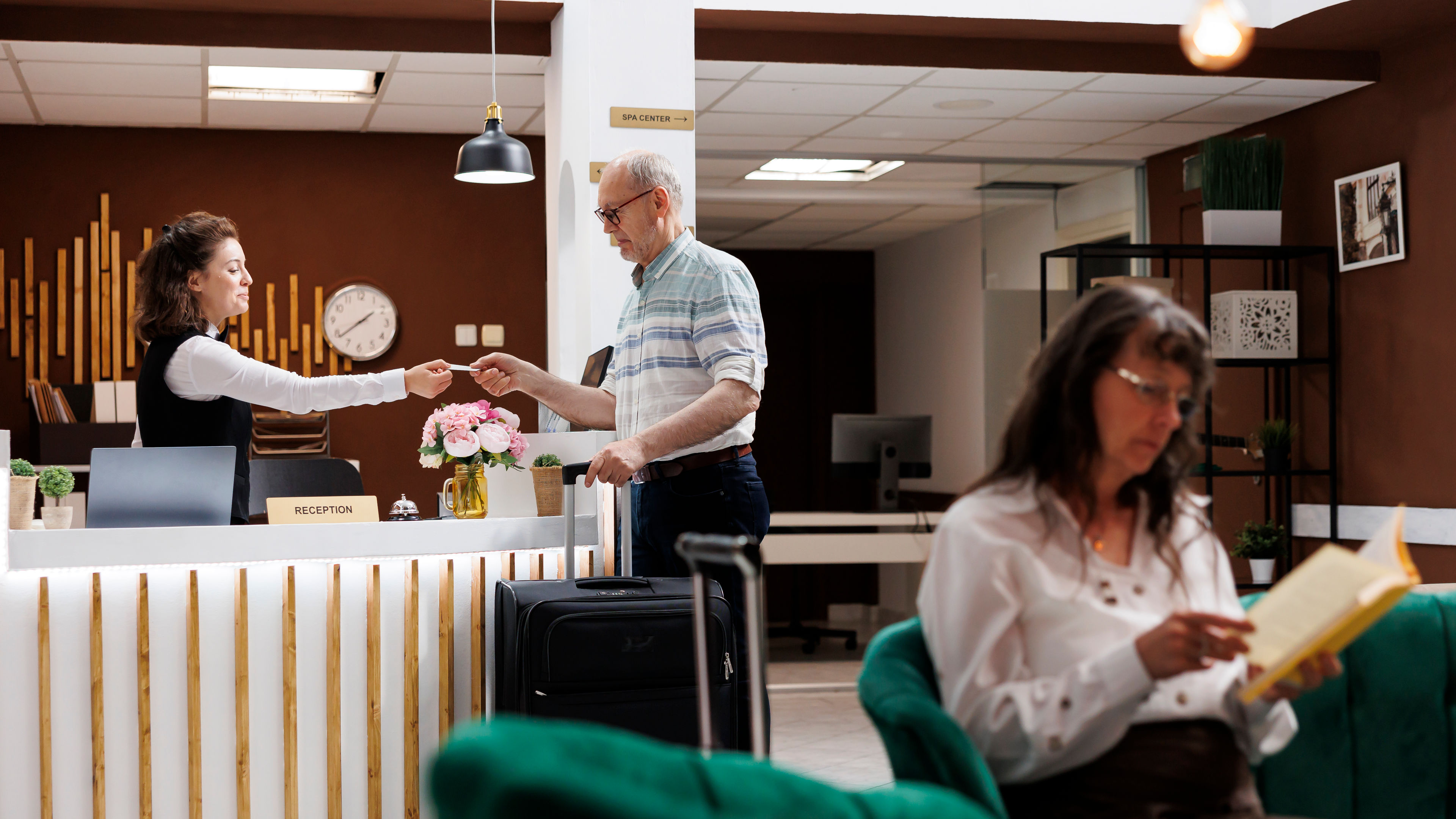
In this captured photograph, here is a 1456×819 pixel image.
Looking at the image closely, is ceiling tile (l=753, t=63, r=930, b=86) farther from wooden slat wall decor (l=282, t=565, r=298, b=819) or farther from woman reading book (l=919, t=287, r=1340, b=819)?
woman reading book (l=919, t=287, r=1340, b=819)

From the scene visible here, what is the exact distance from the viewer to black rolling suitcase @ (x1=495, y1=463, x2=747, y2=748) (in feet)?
9.12

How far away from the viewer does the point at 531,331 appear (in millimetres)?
7074

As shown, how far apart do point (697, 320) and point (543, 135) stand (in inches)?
166

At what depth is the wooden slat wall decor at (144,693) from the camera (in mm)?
2908

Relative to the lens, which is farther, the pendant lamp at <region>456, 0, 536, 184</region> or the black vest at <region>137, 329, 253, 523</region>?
the pendant lamp at <region>456, 0, 536, 184</region>

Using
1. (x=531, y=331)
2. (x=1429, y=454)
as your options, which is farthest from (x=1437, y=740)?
(x=531, y=331)

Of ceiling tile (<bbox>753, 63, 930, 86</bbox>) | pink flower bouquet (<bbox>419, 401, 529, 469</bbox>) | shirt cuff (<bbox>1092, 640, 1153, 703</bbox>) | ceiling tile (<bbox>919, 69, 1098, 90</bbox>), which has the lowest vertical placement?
shirt cuff (<bbox>1092, 640, 1153, 703</bbox>)

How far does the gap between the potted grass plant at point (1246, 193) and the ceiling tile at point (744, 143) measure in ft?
6.64

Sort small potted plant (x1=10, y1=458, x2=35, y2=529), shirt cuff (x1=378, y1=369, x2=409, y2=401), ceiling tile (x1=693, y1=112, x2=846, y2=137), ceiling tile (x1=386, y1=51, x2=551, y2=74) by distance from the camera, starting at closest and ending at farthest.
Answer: small potted plant (x1=10, y1=458, x2=35, y2=529) → shirt cuff (x1=378, y1=369, x2=409, y2=401) → ceiling tile (x1=386, y1=51, x2=551, y2=74) → ceiling tile (x1=693, y1=112, x2=846, y2=137)

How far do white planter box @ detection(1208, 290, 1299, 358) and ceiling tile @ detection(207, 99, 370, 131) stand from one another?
4141mm

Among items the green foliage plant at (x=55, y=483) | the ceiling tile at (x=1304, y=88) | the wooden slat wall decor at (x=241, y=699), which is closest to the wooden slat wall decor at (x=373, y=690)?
the wooden slat wall decor at (x=241, y=699)

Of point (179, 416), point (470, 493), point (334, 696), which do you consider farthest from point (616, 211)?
point (334, 696)

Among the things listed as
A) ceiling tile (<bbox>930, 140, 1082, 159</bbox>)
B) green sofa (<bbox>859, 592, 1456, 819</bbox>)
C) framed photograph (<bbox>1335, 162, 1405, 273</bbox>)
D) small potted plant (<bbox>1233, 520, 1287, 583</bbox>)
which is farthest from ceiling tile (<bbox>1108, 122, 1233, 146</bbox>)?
green sofa (<bbox>859, 592, 1456, 819</bbox>)

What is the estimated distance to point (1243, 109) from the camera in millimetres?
6074
